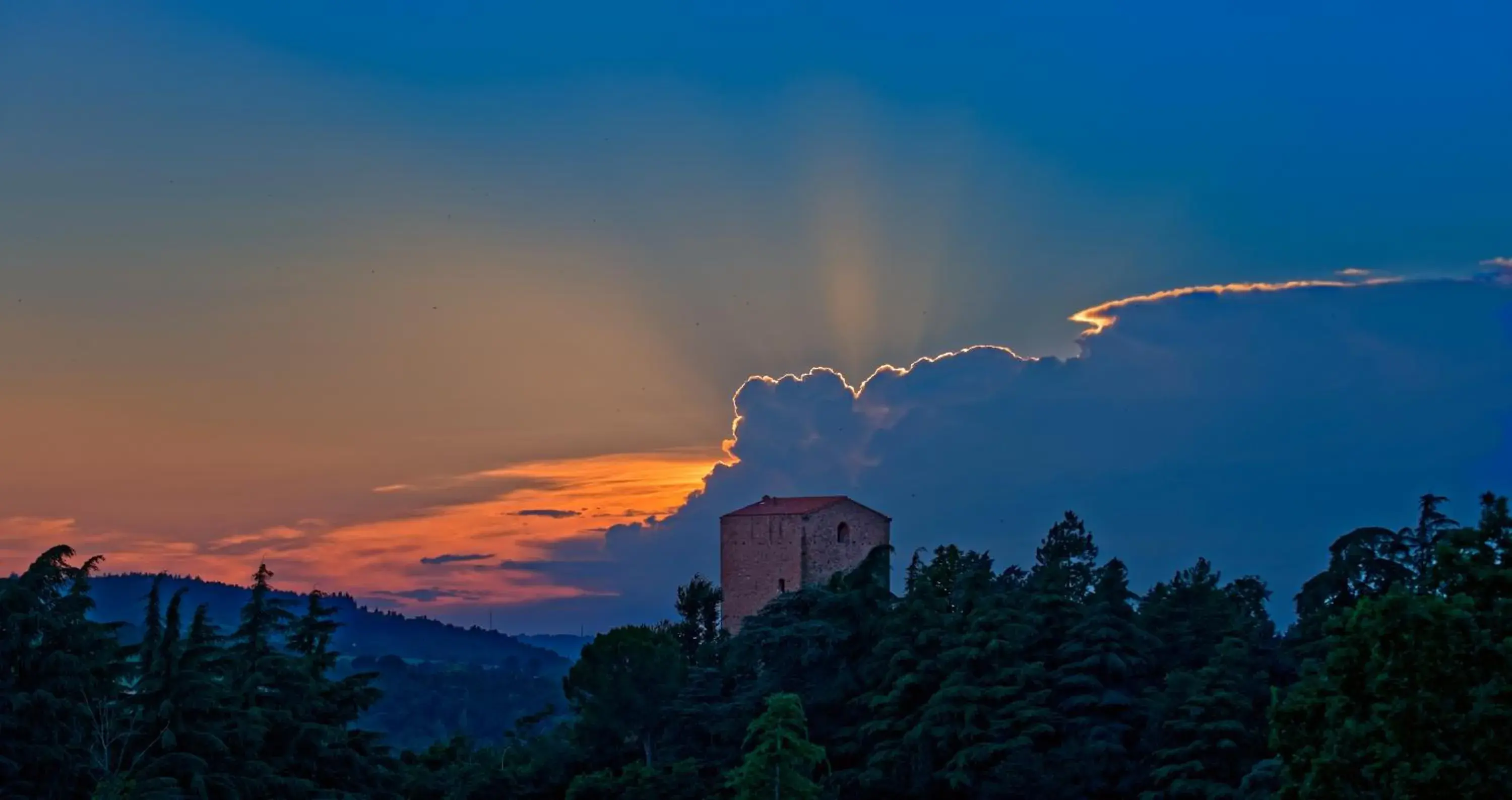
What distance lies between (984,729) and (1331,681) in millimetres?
20597

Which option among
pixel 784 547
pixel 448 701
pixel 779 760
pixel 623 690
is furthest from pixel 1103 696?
pixel 448 701

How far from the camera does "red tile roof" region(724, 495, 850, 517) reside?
57.4 metres

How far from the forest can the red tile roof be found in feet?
12.5

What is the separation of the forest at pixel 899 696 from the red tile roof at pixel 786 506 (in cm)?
381

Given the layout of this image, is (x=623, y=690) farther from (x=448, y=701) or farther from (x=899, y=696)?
(x=448, y=701)

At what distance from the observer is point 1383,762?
20.5 meters

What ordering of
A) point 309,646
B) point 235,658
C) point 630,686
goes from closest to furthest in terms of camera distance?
1. point 235,658
2. point 309,646
3. point 630,686

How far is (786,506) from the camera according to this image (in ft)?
191

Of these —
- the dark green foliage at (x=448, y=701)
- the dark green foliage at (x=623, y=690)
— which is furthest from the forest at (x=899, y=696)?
the dark green foliage at (x=448, y=701)

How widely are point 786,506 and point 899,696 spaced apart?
48.4ft

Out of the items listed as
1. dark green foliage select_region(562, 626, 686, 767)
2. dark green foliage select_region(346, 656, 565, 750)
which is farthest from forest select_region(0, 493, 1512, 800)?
dark green foliage select_region(346, 656, 565, 750)

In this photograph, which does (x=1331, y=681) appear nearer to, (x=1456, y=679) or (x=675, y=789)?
(x=1456, y=679)

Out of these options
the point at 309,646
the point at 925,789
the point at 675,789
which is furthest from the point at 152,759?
the point at 925,789

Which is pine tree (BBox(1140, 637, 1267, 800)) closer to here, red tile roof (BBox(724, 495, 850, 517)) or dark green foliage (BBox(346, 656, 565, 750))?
red tile roof (BBox(724, 495, 850, 517))
